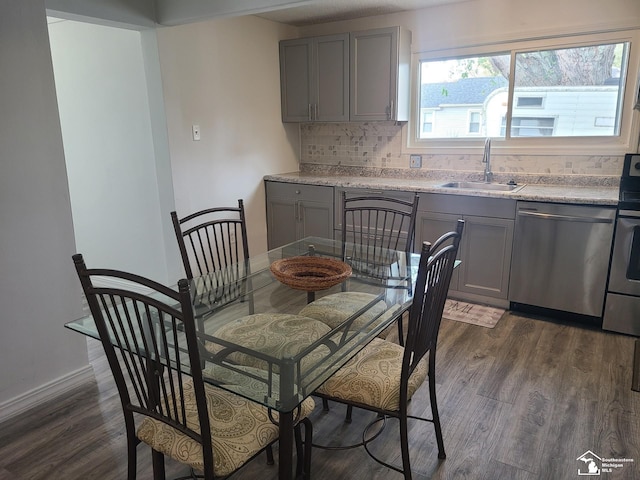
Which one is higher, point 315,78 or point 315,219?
point 315,78

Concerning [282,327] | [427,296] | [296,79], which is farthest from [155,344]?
[296,79]

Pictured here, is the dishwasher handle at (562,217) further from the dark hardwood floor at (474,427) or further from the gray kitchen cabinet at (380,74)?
the gray kitchen cabinet at (380,74)

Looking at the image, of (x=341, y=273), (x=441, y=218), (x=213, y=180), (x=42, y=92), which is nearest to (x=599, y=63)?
(x=441, y=218)

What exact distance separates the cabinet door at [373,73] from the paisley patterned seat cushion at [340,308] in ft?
6.91

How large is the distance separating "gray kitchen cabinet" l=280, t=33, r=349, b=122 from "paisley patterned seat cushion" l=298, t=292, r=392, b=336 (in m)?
2.24

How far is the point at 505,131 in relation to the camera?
3.61 metres

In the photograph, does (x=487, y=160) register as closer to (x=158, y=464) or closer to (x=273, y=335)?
(x=273, y=335)

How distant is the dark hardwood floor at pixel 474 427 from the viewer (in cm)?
183

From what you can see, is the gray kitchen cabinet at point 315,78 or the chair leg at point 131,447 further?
the gray kitchen cabinet at point 315,78

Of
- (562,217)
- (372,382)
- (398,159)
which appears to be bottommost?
(372,382)

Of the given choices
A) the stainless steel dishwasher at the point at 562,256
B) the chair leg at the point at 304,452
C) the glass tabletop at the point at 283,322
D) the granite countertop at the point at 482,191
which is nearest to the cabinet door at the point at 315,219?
the granite countertop at the point at 482,191

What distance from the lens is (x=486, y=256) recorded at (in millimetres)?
3271

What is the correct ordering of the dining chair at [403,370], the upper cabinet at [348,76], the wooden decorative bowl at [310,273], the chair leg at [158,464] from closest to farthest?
the chair leg at [158,464], the dining chair at [403,370], the wooden decorative bowl at [310,273], the upper cabinet at [348,76]

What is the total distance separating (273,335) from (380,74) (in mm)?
2689
